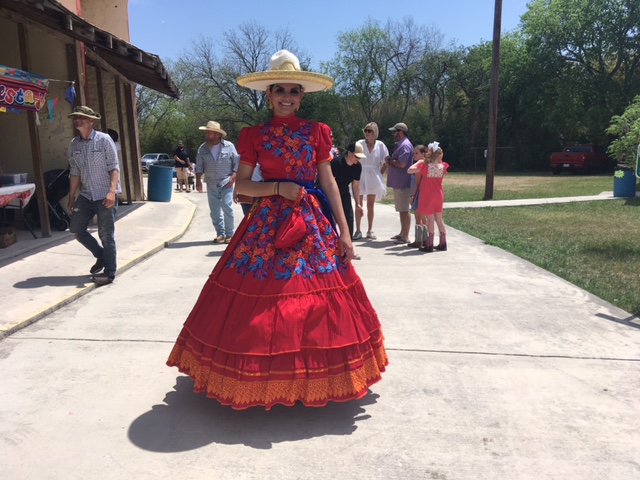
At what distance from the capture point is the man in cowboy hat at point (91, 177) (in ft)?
18.5

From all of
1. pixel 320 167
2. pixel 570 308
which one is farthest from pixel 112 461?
pixel 570 308

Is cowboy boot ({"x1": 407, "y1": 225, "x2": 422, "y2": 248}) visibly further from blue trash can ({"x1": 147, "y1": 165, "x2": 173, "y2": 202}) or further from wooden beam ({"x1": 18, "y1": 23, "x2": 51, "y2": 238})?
blue trash can ({"x1": 147, "y1": 165, "x2": 173, "y2": 202})

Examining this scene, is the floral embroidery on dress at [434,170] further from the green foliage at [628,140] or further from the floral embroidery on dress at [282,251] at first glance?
the green foliage at [628,140]

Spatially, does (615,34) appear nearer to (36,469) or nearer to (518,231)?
(518,231)

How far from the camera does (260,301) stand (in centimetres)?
308

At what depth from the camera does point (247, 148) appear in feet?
11.0

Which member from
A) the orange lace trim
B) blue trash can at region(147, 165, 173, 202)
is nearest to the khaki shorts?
the orange lace trim

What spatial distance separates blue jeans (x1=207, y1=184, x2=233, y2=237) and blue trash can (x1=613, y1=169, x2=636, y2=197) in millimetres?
12483

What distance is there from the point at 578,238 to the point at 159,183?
1040 centimetres

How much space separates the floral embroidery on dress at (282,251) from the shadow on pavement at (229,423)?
829 mm

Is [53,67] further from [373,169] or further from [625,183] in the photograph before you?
[625,183]

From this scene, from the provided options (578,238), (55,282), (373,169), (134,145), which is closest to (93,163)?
(55,282)

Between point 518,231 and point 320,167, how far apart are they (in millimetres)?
7469

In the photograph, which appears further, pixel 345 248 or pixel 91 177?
pixel 91 177
